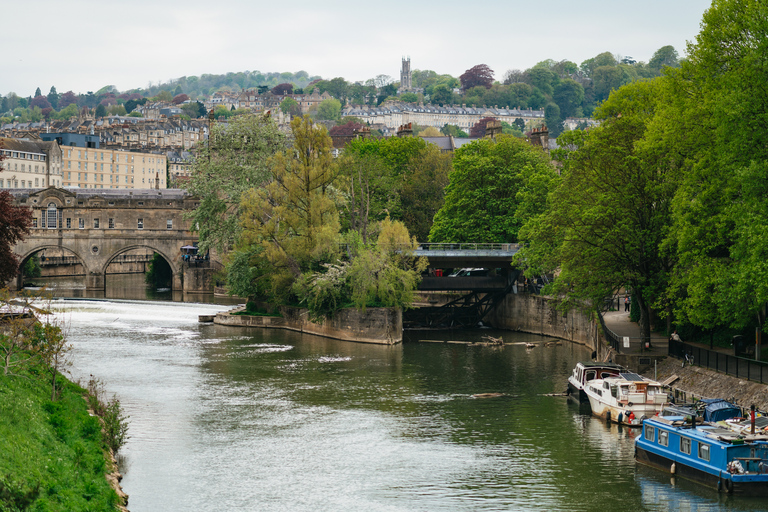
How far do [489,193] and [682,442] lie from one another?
1706 inches

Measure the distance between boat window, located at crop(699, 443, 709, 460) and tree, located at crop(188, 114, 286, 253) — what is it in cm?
5438

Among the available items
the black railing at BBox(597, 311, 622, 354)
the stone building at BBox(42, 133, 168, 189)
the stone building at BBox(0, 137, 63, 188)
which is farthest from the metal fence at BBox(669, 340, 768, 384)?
the stone building at BBox(42, 133, 168, 189)

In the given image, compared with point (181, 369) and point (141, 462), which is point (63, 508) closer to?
point (141, 462)

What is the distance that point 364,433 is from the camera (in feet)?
114

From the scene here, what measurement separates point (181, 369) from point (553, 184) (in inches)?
975

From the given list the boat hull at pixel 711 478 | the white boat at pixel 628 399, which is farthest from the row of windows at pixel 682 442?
the white boat at pixel 628 399

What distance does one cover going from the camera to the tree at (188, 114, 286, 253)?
7906 cm

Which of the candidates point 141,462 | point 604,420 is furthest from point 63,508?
point 604,420

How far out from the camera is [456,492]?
90.8 feet

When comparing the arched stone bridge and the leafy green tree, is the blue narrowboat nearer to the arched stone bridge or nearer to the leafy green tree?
the leafy green tree

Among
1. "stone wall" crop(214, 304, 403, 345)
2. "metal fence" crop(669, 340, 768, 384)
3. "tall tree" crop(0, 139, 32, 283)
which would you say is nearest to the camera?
"metal fence" crop(669, 340, 768, 384)

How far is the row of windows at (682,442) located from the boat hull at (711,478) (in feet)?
1.30

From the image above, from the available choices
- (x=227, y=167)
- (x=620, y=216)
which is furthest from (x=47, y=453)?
(x=227, y=167)

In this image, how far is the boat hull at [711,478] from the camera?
26906 mm
